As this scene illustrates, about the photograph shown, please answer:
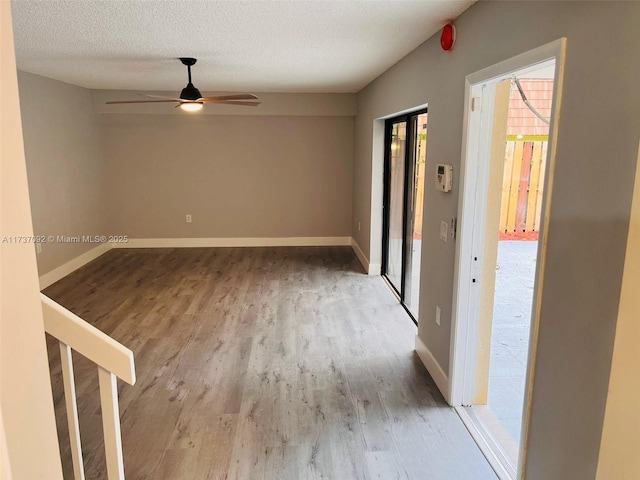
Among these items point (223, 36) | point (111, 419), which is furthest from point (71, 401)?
point (223, 36)

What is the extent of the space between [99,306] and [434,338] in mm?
3370

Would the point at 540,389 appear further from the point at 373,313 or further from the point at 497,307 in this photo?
the point at 497,307

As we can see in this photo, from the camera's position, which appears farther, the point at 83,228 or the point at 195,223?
the point at 195,223

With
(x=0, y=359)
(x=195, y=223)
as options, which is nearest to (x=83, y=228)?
(x=195, y=223)

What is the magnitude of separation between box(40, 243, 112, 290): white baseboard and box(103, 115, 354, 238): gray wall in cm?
49

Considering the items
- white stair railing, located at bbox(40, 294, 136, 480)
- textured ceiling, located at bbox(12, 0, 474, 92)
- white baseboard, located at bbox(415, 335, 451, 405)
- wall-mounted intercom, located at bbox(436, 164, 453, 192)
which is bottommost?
white baseboard, located at bbox(415, 335, 451, 405)

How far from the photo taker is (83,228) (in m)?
6.16

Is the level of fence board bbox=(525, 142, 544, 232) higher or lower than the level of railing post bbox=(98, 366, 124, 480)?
higher

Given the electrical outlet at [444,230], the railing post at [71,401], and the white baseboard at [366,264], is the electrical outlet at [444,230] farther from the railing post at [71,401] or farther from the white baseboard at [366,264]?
the white baseboard at [366,264]

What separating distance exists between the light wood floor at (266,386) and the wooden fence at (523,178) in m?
3.58


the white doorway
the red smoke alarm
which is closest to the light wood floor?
the white doorway

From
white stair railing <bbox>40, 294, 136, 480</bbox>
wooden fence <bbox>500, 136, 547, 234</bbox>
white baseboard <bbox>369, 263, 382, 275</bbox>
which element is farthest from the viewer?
wooden fence <bbox>500, 136, 547, 234</bbox>

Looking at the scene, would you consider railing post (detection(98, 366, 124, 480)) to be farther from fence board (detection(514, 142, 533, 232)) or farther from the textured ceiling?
fence board (detection(514, 142, 533, 232))

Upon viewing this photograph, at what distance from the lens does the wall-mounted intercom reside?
111 inches
